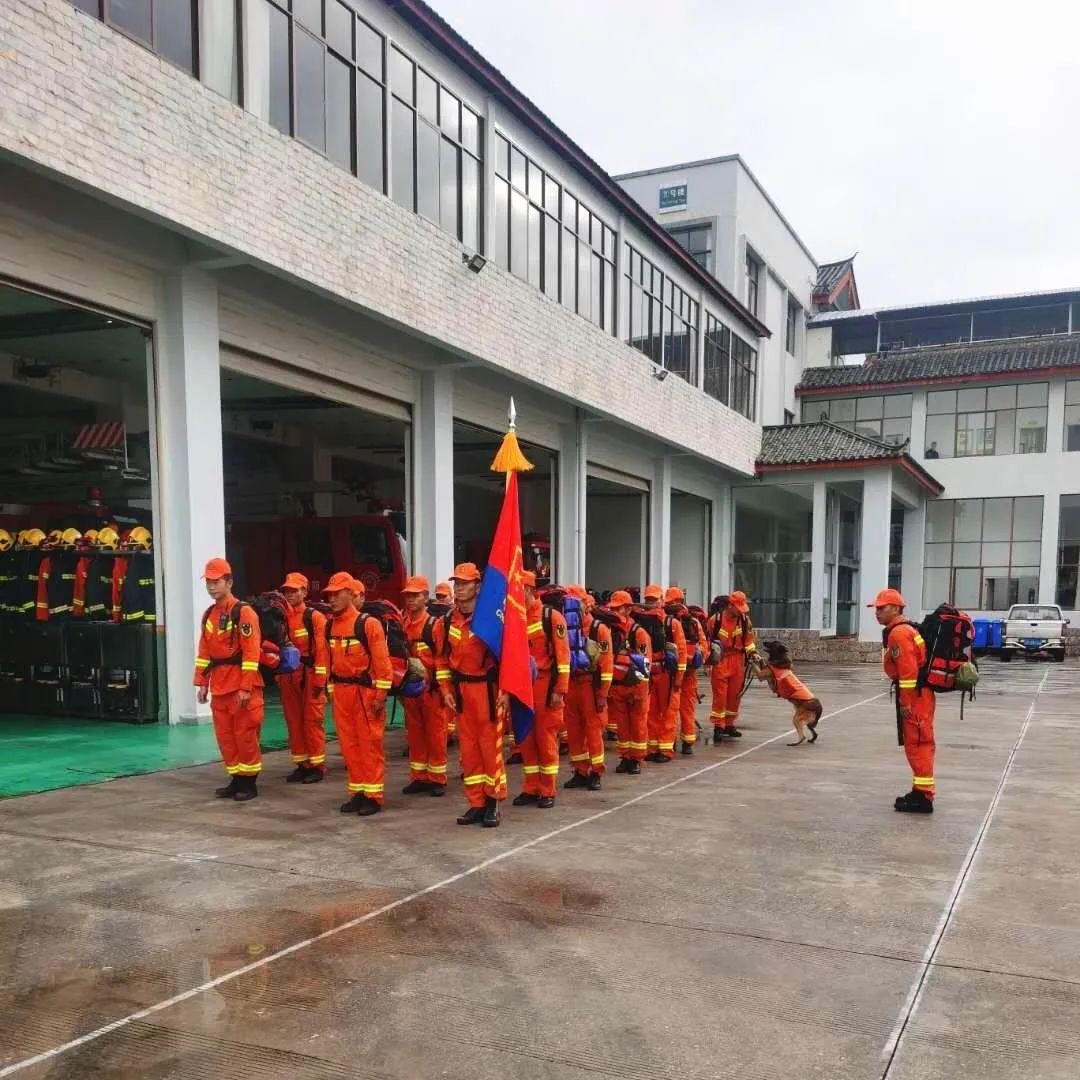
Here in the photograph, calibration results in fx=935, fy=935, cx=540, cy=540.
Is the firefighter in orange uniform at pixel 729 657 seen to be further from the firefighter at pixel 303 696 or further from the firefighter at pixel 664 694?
the firefighter at pixel 303 696

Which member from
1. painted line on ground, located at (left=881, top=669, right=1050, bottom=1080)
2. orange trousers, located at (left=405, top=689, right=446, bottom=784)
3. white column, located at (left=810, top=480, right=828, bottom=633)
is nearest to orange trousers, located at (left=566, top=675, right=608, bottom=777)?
orange trousers, located at (left=405, top=689, right=446, bottom=784)

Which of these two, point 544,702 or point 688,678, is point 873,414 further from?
point 544,702

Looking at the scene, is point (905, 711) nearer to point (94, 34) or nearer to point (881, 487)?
point (94, 34)

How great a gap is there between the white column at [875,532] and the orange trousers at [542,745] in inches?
800

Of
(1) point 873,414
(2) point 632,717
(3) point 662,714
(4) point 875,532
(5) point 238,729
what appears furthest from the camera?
(1) point 873,414

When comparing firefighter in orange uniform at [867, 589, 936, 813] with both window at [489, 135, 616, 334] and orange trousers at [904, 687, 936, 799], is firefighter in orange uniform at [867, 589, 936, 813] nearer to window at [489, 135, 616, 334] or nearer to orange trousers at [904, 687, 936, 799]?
orange trousers at [904, 687, 936, 799]

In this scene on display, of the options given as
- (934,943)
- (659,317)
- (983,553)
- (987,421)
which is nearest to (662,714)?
(934,943)

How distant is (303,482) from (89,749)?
32.7 ft

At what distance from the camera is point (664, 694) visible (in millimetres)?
9586

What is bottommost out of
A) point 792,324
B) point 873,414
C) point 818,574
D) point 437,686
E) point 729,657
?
point 818,574

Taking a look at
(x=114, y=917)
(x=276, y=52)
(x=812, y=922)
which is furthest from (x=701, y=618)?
(x=276, y=52)

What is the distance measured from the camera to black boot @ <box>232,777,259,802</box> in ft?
24.9

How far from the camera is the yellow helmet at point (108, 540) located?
11.1 m

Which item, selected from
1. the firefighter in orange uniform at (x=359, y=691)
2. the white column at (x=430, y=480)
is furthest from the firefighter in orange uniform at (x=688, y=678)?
the white column at (x=430, y=480)
